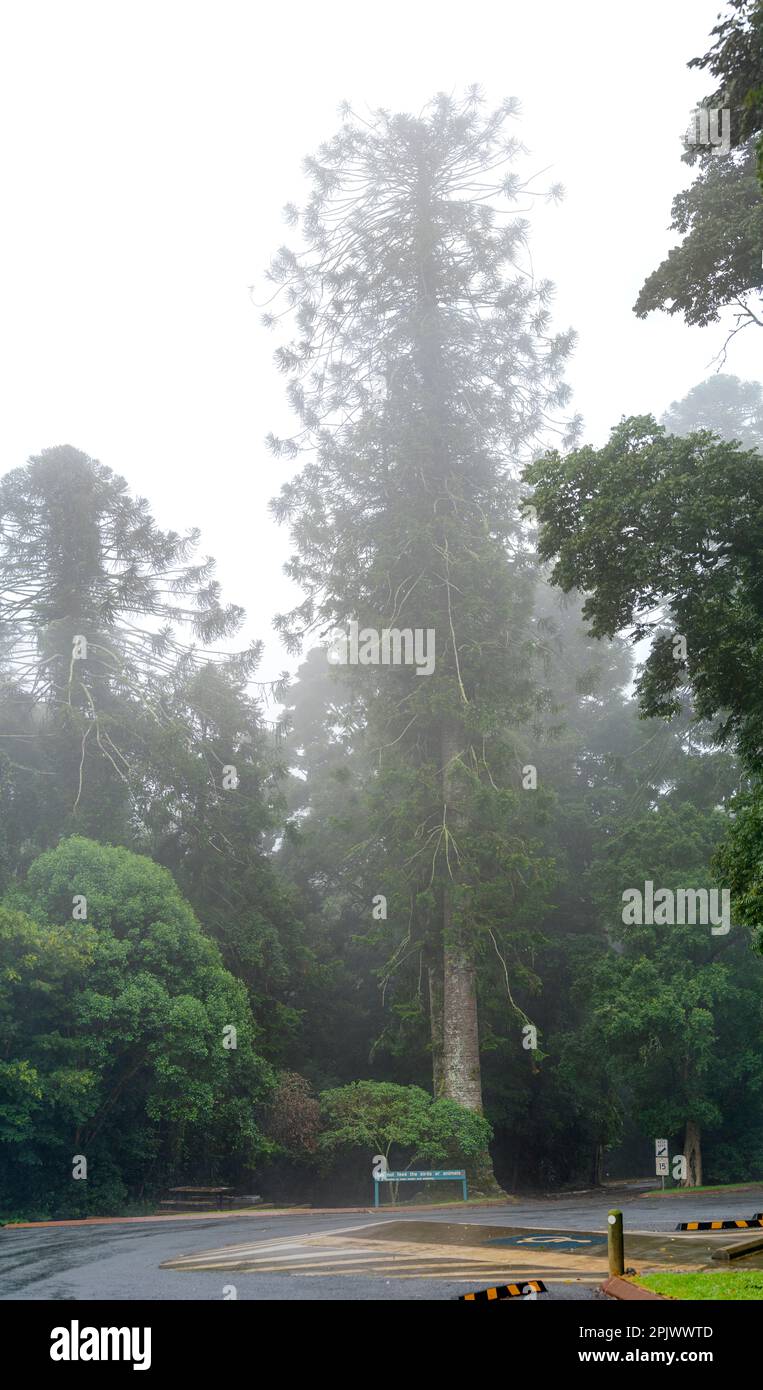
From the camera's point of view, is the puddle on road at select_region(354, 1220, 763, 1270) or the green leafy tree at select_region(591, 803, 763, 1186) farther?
the green leafy tree at select_region(591, 803, 763, 1186)

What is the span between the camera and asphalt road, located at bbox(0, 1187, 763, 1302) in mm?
10766

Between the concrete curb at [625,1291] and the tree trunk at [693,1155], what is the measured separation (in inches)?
984

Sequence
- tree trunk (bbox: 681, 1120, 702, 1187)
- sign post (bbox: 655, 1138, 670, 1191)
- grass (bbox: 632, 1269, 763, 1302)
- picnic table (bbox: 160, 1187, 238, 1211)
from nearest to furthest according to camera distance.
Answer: grass (bbox: 632, 1269, 763, 1302) → picnic table (bbox: 160, 1187, 238, 1211) → sign post (bbox: 655, 1138, 670, 1191) → tree trunk (bbox: 681, 1120, 702, 1187)

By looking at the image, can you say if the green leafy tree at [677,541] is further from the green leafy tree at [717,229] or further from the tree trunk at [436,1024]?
the tree trunk at [436,1024]

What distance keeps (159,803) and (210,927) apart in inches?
149

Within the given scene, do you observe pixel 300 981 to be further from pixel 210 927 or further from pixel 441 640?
pixel 441 640

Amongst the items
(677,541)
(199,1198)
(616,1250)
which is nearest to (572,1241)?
(616,1250)

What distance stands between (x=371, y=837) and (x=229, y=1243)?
18.1m

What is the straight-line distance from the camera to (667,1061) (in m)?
32.7

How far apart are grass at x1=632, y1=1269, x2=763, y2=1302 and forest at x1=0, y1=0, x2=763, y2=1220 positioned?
637 inches

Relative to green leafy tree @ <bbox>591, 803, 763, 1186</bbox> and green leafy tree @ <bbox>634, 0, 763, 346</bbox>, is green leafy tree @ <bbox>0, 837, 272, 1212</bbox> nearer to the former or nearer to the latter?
green leafy tree @ <bbox>591, 803, 763, 1186</bbox>

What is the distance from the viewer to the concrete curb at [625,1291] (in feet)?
30.4

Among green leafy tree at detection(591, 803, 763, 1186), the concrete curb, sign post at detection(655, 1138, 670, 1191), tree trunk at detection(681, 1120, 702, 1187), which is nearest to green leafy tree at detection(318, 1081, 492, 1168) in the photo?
green leafy tree at detection(591, 803, 763, 1186)
